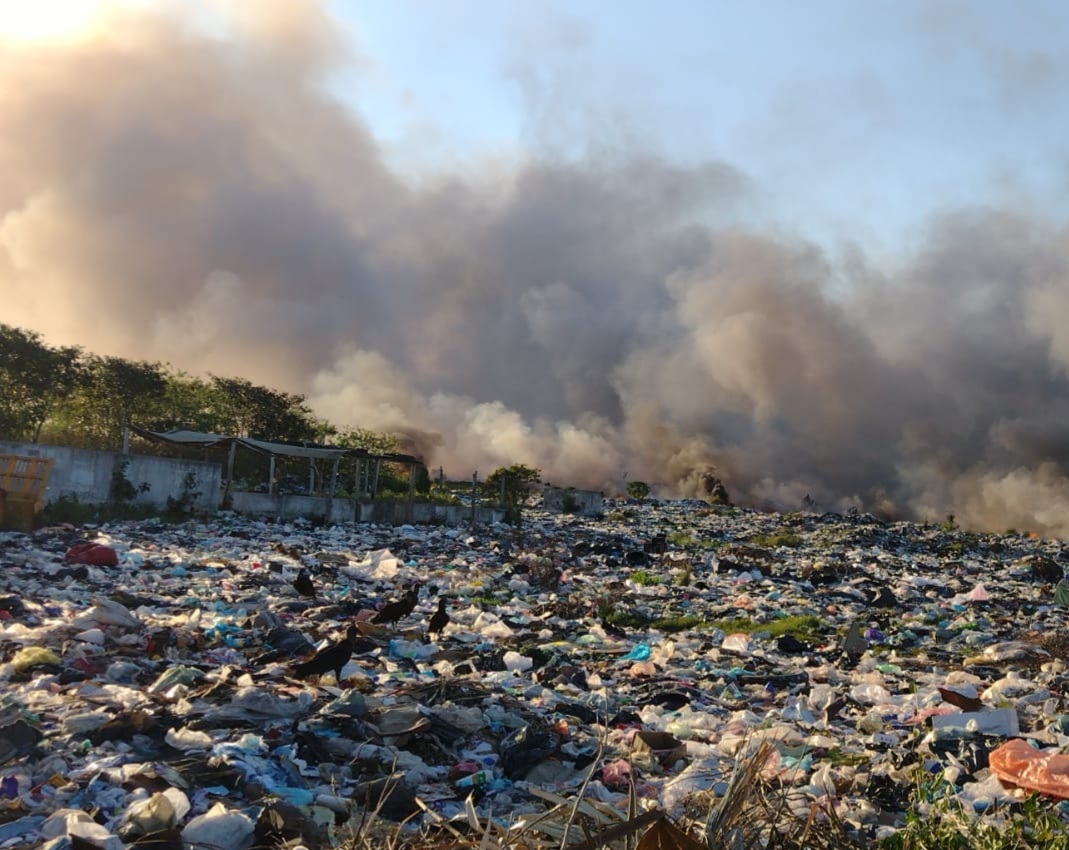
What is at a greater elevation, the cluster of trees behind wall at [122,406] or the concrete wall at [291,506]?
the cluster of trees behind wall at [122,406]

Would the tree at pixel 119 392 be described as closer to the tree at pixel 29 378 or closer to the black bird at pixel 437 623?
the tree at pixel 29 378

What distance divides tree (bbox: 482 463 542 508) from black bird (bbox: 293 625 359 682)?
19.2 m

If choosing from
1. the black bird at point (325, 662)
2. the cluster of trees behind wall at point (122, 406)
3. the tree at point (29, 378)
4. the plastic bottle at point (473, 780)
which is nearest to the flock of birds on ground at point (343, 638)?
the black bird at point (325, 662)

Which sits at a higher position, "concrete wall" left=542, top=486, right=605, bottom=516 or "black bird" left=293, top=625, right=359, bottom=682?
"concrete wall" left=542, top=486, right=605, bottom=516

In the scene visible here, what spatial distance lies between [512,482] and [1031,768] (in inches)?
869

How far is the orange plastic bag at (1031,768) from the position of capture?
3617 millimetres

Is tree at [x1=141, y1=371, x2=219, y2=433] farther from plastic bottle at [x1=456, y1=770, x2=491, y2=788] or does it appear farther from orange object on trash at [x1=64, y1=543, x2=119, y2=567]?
plastic bottle at [x1=456, y1=770, x2=491, y2=788]

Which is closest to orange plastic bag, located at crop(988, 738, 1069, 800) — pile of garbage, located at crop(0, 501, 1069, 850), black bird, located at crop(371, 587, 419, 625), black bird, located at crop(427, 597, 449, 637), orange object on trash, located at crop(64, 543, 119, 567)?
pile of garbage, located at crop(0, 501, 1069, 850)

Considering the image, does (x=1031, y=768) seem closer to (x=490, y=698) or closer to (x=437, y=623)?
(x=490, y=698)

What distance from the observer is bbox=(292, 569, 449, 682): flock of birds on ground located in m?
5.78

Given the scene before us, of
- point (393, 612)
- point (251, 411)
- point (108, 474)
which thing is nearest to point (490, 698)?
point (393, 612)

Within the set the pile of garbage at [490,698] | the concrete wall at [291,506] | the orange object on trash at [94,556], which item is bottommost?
the pile of garbage at [490,698]

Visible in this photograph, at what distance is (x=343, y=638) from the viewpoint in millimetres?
6551

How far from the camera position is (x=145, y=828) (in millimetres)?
3234
